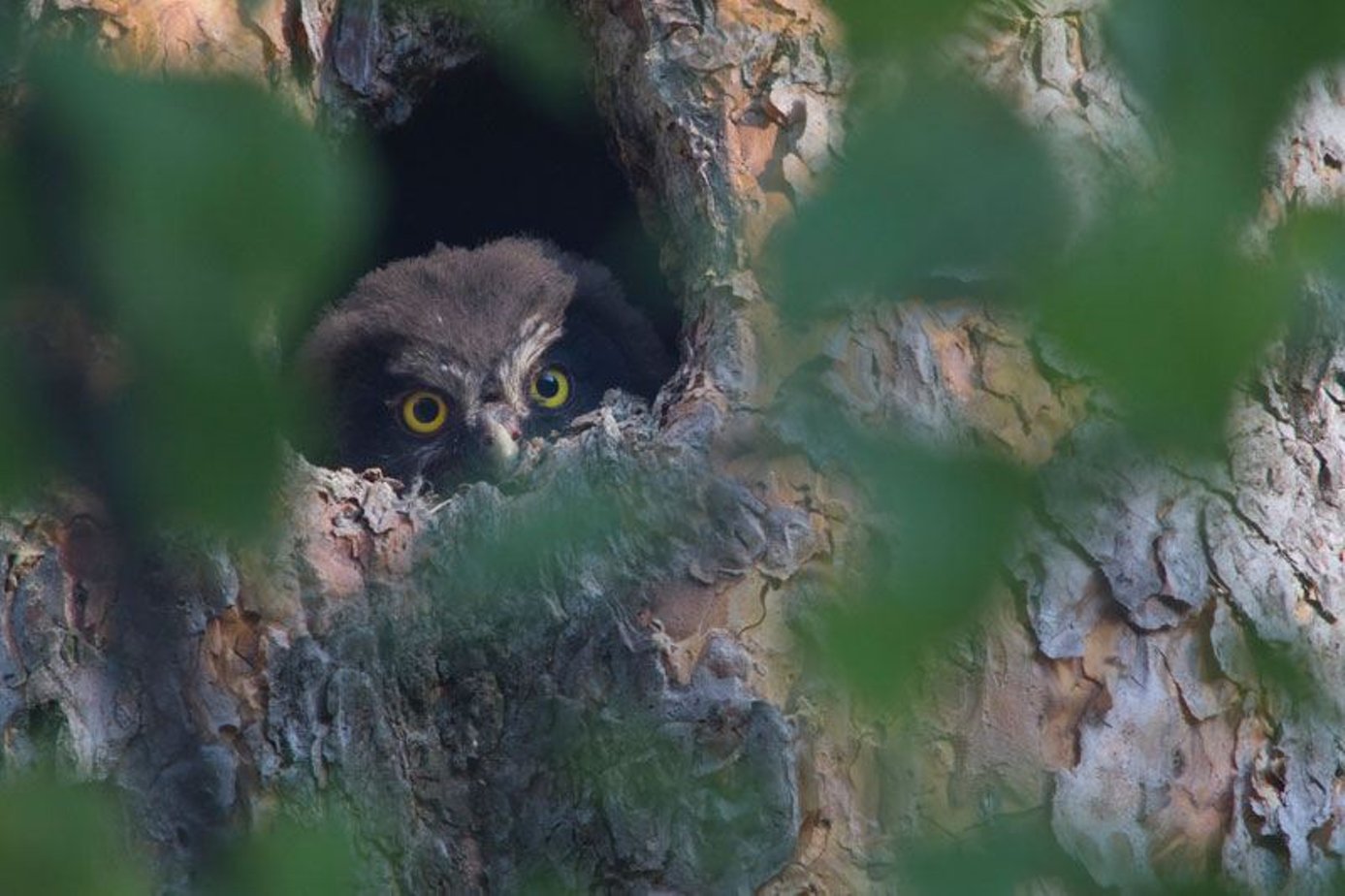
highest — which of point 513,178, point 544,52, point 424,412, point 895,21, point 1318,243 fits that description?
point 513,178

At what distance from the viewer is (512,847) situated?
2.83m

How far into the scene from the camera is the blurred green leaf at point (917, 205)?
40.4 inches

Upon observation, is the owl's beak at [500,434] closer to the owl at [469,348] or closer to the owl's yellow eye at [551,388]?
the owl at [469,348]

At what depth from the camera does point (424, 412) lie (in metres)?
4.89

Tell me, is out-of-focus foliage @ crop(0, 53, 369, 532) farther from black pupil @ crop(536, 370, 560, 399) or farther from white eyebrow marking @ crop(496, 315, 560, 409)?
black pupil @ crop(536, 370, 560, 399)

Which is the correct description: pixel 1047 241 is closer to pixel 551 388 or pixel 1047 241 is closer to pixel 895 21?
pixel 895 21

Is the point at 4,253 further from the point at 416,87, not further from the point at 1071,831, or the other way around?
the point at 416,87

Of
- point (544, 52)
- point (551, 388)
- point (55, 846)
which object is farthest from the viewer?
point (551, 388)

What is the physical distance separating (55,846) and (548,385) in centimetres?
386

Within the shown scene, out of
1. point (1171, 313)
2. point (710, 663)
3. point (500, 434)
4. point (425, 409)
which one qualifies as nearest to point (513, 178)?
point (425, 409)

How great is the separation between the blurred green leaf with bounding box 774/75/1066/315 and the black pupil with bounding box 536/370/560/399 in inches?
154

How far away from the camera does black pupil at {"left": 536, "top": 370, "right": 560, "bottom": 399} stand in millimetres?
4934

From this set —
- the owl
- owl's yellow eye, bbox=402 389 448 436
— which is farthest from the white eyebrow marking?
owl's yellow eye, bbox=402 389 448 436

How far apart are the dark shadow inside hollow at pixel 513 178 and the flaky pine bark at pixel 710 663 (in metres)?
1.50
